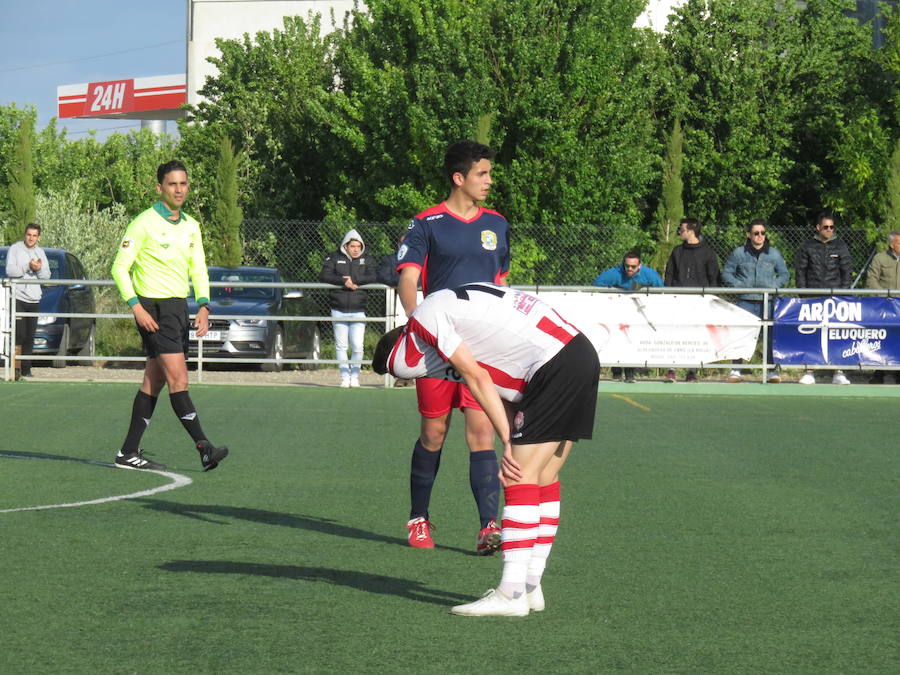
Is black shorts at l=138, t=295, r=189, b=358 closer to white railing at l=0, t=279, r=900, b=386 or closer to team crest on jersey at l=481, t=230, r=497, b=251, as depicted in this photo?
team crest on jersey at l=481, t=230, r=497, b=251

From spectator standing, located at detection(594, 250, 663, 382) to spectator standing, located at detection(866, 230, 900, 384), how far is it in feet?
8.98

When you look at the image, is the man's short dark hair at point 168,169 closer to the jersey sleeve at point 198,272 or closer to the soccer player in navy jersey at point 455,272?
the jersey sleeve at point 198,272

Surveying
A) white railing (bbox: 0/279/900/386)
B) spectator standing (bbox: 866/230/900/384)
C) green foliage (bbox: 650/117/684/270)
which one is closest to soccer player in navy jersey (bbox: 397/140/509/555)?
white railing (bbox: 0/279/900/386)

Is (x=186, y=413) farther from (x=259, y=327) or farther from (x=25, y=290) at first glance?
(x=259, y=327)

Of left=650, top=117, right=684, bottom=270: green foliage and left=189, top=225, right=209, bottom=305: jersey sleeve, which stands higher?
left=650, top=117, right=684, bottom=270: green foliage

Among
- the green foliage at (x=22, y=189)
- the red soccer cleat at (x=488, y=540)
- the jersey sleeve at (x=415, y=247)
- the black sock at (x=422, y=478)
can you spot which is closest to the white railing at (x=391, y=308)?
the black sock at (x=422, y=478)

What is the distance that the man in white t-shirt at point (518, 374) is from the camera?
5.09 metres

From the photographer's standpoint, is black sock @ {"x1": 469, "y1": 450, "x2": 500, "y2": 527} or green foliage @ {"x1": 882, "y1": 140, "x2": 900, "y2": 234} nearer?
black sock @ {"x1": 469, "y1": 450, "x2": 500, "y2": 527}

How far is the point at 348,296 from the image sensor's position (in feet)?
57.5

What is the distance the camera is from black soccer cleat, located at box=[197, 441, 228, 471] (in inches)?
354

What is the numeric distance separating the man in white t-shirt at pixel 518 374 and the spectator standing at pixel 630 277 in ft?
40.3

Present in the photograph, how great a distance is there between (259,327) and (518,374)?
13.9 meters

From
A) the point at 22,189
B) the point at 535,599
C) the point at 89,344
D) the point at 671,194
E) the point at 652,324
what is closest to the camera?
the point at 535,599

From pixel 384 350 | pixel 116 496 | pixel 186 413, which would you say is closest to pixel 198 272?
pixel 186 413
